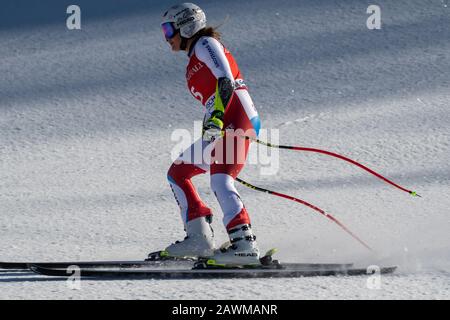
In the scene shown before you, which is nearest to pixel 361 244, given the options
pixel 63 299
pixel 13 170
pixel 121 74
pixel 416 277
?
pixel 416 277

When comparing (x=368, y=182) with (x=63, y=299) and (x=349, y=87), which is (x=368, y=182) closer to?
(x=349, y=87)

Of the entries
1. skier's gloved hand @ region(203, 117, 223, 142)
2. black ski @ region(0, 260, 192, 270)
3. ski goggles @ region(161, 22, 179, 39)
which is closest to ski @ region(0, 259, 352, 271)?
black ski @ region(0, 260, 192, 270)

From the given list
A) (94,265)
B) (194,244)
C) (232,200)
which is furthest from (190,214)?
(94,265)

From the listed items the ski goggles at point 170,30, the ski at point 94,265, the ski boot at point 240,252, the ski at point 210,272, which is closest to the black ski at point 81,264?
the ski at point 94,265

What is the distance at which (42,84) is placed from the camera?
11.0 meters

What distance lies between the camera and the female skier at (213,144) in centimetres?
588

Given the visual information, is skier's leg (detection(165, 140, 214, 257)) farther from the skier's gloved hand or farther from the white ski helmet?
the white ski helmet

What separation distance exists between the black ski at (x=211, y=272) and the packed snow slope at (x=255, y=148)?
11cm

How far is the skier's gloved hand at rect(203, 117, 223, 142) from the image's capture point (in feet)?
19.0

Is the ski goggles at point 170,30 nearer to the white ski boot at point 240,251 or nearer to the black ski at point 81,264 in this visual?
the white ski boot at point 240,251

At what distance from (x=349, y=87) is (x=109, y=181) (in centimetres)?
334

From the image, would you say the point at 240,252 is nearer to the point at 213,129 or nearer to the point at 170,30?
the point at 213,129

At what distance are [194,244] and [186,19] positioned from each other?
1.44 m

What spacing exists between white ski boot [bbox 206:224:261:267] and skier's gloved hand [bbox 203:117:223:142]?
564mm
